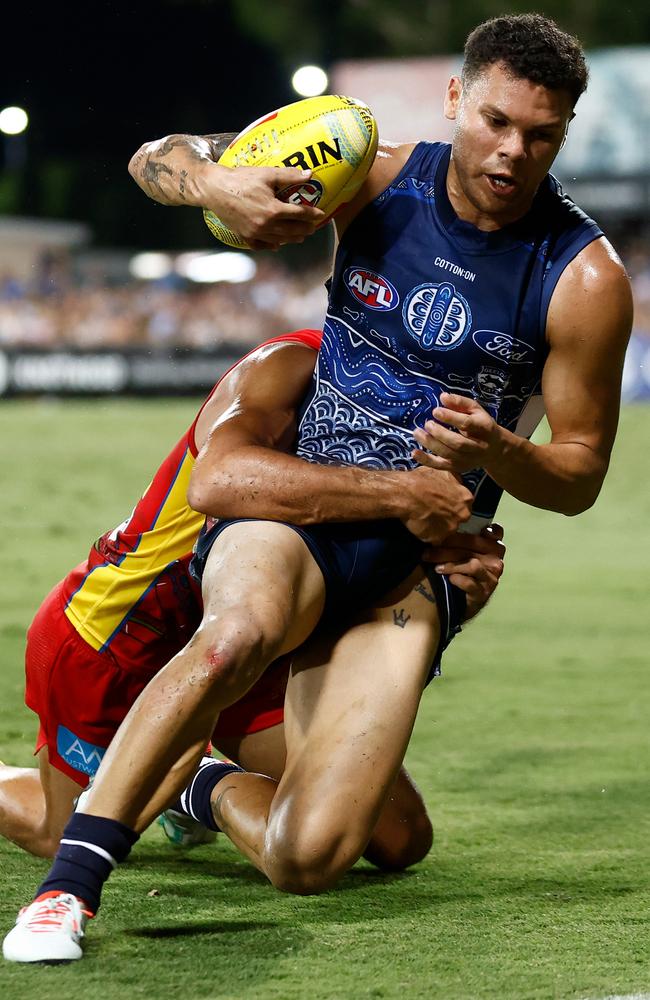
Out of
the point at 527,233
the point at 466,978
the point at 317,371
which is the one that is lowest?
the point at 466,978

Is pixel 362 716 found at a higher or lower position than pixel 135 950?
higher

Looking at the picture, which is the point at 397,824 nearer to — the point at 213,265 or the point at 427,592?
the point at 427,592

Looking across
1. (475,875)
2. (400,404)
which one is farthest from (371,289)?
(475,875)

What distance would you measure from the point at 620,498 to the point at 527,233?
10057mm

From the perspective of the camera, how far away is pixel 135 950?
3.38 meters

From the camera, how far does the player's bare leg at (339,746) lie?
147 inches

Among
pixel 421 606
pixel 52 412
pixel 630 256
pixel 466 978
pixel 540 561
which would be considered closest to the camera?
pixel 466 978

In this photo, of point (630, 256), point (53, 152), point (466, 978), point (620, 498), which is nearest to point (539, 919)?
point (466, 978)

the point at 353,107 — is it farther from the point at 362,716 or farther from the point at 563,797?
the point at 563,797

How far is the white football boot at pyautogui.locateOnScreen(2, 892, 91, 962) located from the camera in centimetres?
312

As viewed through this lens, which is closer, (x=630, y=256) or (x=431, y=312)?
(x=431, y=312)

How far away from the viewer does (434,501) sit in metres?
3.78

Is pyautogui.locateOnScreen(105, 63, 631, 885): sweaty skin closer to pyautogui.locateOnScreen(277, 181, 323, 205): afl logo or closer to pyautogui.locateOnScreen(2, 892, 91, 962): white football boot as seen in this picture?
pyautogui.locateOnScreen(277, 181, 323, 205): afl logo

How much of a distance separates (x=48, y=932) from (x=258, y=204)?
178cm
